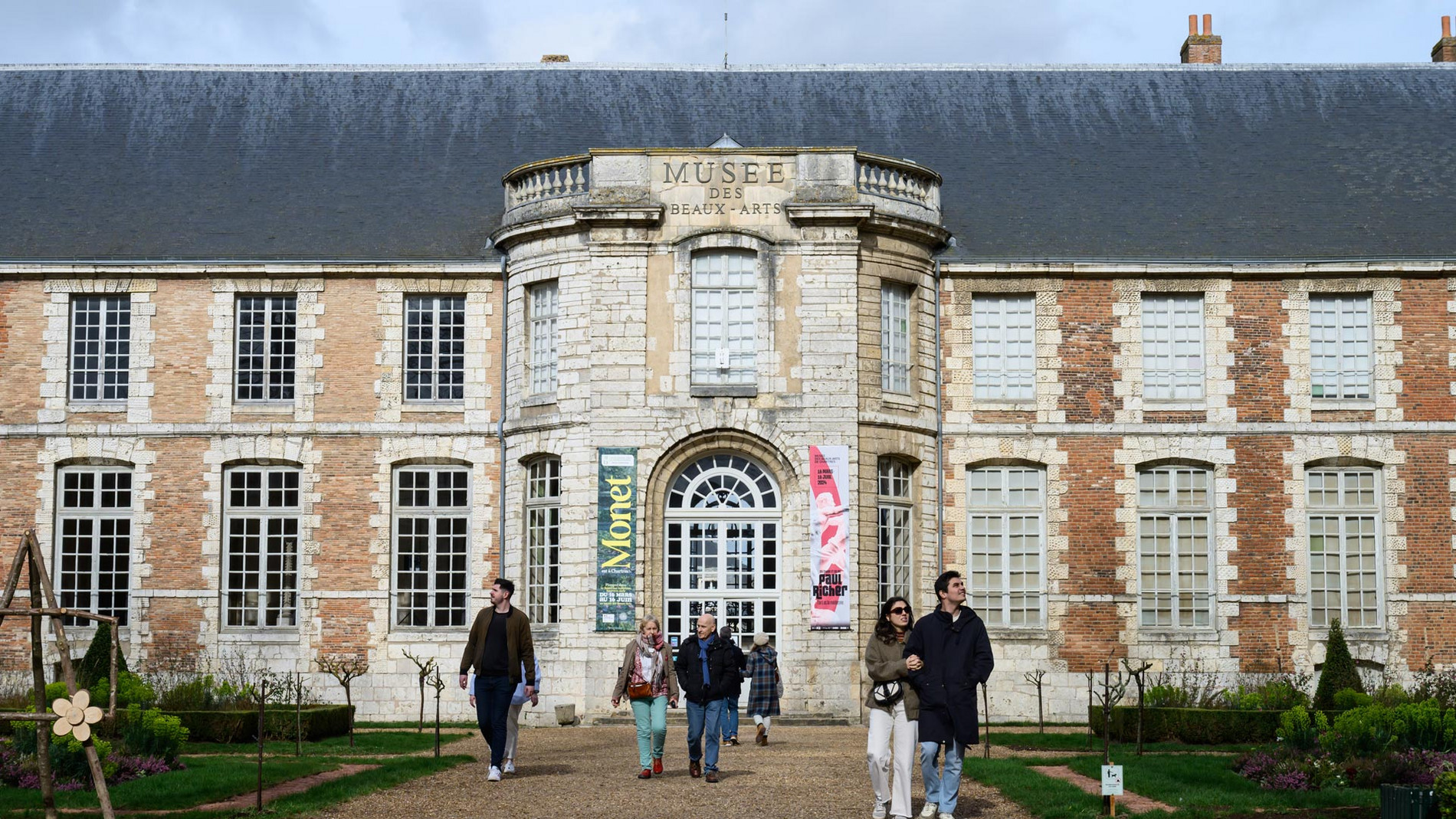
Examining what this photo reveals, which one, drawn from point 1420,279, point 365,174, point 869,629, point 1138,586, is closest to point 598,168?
point 365,174

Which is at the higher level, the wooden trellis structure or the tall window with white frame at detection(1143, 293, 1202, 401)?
the tall window with white frame at detection(1143, 293, 1202, 401)

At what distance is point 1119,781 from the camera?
1090 cm

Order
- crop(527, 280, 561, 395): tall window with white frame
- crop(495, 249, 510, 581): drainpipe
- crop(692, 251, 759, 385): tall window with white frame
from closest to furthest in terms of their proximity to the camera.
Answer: crop(692, 251, 759, 385): tall window with white frame → crop(527, 280, 561, 395): tall window with white frame → crop(495, 249, 510, 581): drainpipe

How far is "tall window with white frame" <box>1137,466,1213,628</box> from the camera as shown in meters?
21.1

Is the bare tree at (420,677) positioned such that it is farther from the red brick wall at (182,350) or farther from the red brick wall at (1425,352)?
the red brick wall at (1425,352)

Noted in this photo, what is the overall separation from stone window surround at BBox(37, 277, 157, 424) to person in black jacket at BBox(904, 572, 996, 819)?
1373 cm

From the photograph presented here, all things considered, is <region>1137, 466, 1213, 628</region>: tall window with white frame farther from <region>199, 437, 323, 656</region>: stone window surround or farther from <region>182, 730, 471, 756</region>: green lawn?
<region>199, 437, 323, 656</region>: stone window surround

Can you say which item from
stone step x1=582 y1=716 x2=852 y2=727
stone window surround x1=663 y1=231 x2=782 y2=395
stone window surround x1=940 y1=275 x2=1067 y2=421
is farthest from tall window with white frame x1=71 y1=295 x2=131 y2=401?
stone window surround x1=940 y1=275 x2=1067 y2=421

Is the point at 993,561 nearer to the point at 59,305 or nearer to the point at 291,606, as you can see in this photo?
the point at 291,606

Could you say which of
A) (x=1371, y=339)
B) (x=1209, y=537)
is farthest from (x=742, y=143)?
(x=1371, y=339)

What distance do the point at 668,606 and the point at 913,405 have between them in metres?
3.83

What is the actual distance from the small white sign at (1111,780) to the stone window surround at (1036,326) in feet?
35.2

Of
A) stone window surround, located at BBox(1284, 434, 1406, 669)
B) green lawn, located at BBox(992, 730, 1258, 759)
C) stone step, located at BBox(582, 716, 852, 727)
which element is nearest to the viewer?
green lawn, located at BBox(992, 730, 1258, 759)

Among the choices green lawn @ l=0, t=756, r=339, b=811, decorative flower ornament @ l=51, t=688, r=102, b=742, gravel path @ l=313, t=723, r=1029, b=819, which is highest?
decorative flower ornament @ l=51, t=688, r=102, b=742
